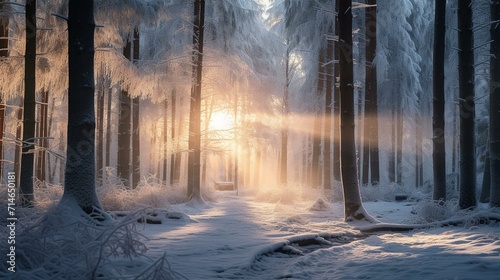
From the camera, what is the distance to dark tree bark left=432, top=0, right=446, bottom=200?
427 inches

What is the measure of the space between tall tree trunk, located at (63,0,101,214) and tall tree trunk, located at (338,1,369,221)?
18.1 feet

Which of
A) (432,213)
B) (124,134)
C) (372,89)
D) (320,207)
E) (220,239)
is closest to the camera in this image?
(220,239)

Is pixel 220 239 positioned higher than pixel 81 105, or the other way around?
pixel 81 105

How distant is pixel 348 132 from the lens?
9414mm

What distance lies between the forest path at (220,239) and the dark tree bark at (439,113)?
3.32 metres

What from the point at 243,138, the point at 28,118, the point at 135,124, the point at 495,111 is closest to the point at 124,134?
A: the point at 135,124

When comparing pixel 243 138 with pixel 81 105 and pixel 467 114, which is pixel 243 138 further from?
pixel 81 105

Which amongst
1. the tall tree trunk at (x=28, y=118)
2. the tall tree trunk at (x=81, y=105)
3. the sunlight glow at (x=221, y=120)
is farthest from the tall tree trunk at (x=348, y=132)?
the sunlight glow at (x=221, y=120)

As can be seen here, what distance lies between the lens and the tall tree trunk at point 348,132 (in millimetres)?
9289

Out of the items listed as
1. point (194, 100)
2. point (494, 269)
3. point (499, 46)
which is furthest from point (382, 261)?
point (194, 100)

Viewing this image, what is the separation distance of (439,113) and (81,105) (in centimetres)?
915

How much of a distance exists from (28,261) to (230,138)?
42.6ft

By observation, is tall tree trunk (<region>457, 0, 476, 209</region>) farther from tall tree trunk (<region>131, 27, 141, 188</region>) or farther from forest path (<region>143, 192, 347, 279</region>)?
tall tree trunk (<region>131, 27, 141, 188</region>)

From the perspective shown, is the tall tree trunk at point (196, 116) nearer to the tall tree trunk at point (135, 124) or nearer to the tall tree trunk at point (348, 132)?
the tall tree trunk at point (135, 124)
